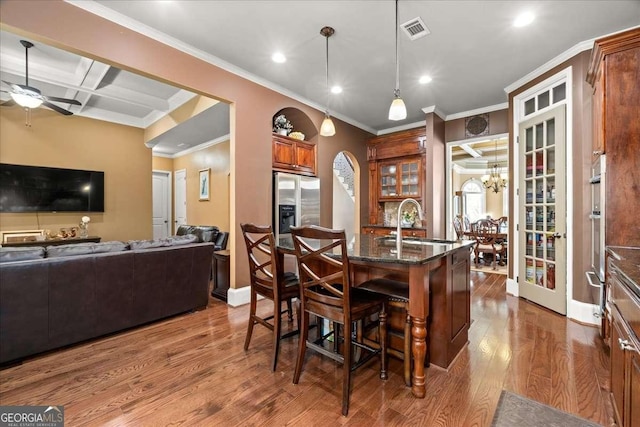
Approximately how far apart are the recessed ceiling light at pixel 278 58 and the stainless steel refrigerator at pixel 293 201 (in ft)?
4.49

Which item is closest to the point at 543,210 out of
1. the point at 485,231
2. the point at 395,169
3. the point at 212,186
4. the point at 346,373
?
the point at 485,231

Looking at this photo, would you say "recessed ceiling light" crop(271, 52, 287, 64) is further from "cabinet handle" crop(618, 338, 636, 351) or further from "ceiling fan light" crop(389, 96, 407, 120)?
"cabinet handle" crop(618, 338, 636, 351)

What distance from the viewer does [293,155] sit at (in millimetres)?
4168

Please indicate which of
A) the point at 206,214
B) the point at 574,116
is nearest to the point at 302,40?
the point at 574,116

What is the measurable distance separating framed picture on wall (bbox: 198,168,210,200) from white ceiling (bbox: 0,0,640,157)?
2.37 meters

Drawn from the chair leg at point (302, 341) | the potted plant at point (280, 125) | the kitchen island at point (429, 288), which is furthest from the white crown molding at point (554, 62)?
the chair leg at point (302, 341)

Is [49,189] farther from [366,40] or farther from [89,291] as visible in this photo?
[366,40]

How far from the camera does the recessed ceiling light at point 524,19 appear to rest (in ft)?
8.13

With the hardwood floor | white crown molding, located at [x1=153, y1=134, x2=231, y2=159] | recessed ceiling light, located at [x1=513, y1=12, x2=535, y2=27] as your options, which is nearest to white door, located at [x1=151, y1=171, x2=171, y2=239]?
white crown molding, located at [x1=153, y1=134, x2=231, y2=159]

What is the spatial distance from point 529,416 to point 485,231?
14.9 feet

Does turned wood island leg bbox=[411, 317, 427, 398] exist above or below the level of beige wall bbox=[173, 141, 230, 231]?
below

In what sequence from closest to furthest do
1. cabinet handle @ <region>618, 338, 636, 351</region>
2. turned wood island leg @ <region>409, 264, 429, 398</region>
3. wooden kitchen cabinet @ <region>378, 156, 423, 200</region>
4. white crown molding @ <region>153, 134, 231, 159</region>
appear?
cabinet handle @ <region>618, 338, 636, 351</region>
turned wood island leg @ <region>409, 264, 429, 398</region>
wooden kitchen cabinet @ <region>378, 156, 423, 200</region>
white crown molding @ <region>153, 134, 231, 159</region>

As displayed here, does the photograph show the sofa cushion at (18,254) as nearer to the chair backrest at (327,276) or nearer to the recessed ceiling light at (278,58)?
the chair backrest at (327,276)

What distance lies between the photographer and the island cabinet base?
1.97m
